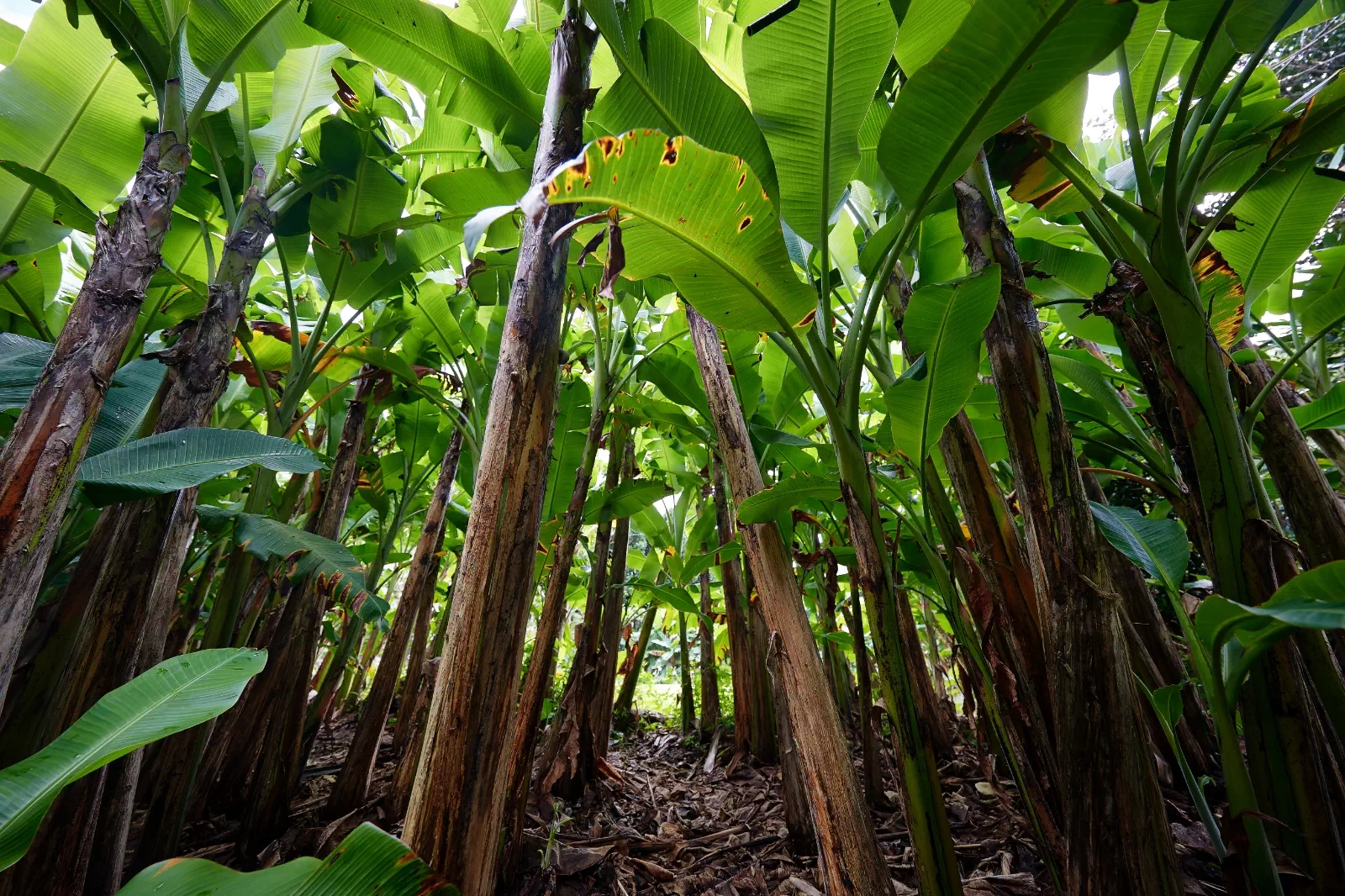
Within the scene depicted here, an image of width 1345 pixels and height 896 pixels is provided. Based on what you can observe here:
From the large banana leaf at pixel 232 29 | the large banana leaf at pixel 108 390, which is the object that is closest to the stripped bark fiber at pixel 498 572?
the large banana leaf at pixel 232 29

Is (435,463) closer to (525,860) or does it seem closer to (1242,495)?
(525,860)

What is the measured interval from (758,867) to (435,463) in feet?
5.65

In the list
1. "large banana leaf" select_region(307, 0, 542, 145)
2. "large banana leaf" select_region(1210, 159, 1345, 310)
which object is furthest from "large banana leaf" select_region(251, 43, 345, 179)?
"large banana leaf" select_region(1210, 159, 1345, 310)

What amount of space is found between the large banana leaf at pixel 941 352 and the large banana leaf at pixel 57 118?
6.05 ft

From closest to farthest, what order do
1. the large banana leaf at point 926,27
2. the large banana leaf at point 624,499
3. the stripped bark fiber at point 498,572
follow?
the stripped bark fiber at point 498,572
the large banana leaf at point 926,27
the large banana leaf at point 624,499

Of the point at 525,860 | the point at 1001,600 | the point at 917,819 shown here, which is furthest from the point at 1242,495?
the point at 525,860

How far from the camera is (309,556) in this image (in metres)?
1.16

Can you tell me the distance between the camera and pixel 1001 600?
2.97 feet

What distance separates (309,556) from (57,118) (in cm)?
123

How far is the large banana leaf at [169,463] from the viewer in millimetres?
838

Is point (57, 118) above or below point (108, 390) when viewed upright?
above

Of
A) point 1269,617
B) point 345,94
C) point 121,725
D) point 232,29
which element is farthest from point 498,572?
point 345,94

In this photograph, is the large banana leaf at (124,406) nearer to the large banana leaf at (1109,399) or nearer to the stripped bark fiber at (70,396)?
the stripped bark fiber at (70,396)

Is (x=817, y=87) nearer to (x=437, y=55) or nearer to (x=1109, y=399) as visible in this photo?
(x=437, y=55)
